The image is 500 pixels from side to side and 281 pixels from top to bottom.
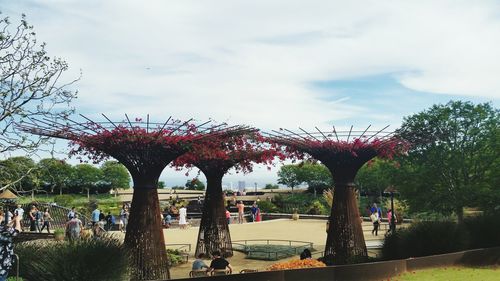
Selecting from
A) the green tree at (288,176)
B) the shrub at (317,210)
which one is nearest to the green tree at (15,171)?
the shrub at (317,210)

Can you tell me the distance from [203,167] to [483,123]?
9946mm

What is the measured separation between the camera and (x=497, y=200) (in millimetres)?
17453

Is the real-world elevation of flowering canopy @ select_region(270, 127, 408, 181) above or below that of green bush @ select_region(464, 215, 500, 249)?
above

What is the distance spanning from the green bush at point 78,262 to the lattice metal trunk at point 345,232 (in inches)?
243

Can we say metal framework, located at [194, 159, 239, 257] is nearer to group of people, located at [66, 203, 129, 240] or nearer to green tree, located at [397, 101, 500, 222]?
group of people, located at [66, 203, 129, 240]

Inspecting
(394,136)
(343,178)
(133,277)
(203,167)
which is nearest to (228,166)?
(203,167)

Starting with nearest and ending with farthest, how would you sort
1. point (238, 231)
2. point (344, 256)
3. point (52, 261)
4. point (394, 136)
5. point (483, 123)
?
point (52, 261) → point (344, 256) → point (394, 136) → point (483, 123) → point (238, 231)

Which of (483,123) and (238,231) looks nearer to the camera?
(483,123)

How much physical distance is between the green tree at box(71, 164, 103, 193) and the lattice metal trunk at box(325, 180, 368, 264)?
56889mm

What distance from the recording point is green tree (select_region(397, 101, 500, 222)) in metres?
18.2

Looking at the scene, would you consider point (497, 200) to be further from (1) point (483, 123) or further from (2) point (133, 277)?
(2) point (133, 277)

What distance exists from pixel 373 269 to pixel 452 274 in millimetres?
2126

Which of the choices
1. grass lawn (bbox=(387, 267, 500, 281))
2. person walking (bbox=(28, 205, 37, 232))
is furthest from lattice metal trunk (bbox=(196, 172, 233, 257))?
person walking (bbox=(28, 205, 37, 232))

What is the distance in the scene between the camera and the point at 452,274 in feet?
40.3
